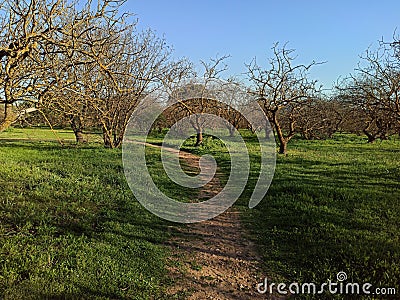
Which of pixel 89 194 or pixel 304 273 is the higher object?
pixel 89 194

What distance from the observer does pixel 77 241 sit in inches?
205

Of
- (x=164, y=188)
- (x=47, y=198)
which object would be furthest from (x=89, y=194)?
(x=164, y=188)

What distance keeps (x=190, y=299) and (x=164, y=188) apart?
5.72 m

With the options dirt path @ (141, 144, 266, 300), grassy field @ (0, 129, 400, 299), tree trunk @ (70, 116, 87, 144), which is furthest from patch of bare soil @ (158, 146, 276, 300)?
tree trunk @ (70, 116, 87, 144)

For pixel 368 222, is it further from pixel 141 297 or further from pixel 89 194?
pixel 89 194

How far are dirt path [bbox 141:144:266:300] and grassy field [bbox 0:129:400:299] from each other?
222 millimetres

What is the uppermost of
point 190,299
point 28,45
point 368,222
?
point 28,45

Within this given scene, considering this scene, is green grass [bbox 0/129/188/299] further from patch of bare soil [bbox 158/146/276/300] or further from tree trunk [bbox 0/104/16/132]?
tree trunk [bbox 0/104/16/132]

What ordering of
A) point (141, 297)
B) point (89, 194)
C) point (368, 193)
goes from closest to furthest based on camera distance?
point (141, 297), point (89, 194), point (368, 193)

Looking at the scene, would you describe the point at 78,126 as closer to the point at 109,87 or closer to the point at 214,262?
the point at 109,87

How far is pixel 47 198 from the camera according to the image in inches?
291

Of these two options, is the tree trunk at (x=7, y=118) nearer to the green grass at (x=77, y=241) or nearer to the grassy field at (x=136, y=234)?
the green grass at (x=77, y=241)

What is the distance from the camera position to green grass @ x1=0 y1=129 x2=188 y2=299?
13.0 ft

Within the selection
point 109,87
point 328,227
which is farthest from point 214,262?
point 109,87
